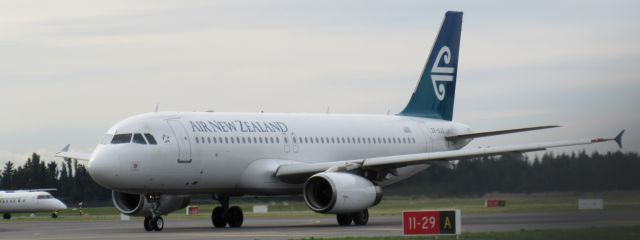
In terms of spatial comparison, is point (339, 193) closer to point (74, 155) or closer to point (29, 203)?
point (74, 155)

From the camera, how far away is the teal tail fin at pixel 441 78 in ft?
181

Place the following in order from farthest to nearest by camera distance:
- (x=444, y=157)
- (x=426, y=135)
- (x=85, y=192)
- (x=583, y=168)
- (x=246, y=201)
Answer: (x=85, y=192)
(x=246, y=201)
(x=426, y=135)
(x=444, y=157)
(x=583, y=168)

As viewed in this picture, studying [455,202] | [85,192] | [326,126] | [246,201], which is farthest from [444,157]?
[85,192]

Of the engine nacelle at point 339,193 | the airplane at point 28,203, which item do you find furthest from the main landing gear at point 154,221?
Answer: the airplane at point 28,203

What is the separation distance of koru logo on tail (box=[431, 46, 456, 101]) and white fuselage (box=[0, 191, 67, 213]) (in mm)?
42348

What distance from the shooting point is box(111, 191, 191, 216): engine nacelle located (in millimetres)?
45656

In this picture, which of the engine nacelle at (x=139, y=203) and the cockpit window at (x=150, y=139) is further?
the engine nacelle at (x=139, y=203)

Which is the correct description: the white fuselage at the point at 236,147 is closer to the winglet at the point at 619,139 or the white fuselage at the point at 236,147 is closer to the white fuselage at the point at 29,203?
the winglet at the point at 619,139

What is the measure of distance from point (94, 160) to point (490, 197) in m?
13.1

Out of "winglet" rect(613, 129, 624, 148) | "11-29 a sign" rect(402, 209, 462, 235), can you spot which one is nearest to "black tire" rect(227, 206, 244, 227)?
"11-29 a sign" rect(402, 209, 462, 235)

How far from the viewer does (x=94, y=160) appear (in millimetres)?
41594

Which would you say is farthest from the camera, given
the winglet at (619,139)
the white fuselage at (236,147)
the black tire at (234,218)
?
the black tire at (234,218)

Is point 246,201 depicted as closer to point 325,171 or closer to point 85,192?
point 325,171

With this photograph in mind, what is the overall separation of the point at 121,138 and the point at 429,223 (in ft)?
45.3
